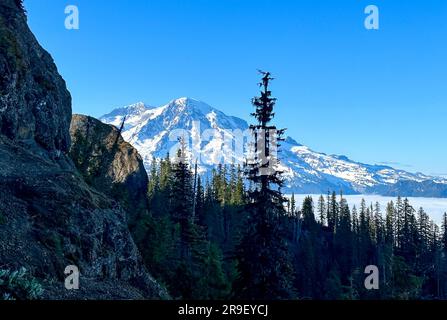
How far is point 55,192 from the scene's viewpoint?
1900 cm

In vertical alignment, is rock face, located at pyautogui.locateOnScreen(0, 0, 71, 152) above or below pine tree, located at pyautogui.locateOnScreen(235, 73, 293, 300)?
above

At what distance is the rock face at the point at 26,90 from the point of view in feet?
84.2

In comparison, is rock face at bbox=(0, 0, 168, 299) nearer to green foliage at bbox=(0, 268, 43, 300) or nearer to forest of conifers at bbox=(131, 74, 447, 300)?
green foliage at bbox=(0, 268, 43, 300)

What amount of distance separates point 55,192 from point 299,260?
79492 mm

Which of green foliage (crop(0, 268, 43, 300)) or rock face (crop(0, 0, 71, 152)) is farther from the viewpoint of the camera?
rock face (crop(0, 0, 71, 152))

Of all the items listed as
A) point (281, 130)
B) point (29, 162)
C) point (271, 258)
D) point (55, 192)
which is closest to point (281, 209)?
point (271, 258)

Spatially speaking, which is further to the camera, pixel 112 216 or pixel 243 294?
pixel 243 294

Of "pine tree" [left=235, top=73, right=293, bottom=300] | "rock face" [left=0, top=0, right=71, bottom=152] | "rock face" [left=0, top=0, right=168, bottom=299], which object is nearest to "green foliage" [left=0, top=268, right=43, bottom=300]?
"rock face" [left=0, top=0, right=168, bottom=299]

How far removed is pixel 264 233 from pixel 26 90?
1958 centimetres

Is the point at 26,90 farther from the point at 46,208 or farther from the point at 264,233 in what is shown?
the point at 264,233

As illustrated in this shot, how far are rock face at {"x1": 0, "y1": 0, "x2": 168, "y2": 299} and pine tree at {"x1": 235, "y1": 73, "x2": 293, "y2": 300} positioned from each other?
17.5 ft

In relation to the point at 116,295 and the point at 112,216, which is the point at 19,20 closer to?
the point at 112,216

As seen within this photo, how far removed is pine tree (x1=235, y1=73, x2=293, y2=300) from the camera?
23328mm

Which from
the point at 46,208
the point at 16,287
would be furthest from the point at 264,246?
the point at 16,287
